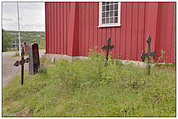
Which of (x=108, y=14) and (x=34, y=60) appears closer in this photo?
(x=34, y=60)

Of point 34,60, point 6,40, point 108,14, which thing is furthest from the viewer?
point 108,14

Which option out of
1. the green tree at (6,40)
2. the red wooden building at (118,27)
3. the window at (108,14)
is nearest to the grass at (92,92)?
the green tree at (6,40)

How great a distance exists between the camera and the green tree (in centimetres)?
234

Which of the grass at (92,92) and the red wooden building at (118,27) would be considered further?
the red wooden building at (118,27)

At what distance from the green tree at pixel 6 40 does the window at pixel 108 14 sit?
3.54 m

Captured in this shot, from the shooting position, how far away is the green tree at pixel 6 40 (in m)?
2.34

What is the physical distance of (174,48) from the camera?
4879 mm

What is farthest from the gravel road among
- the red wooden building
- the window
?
the window

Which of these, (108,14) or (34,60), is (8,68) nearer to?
(34,60)

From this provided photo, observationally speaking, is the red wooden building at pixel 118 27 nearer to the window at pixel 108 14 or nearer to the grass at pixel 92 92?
the window at pixel 108 14

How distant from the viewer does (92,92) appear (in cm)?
310

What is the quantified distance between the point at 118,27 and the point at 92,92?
290 centimetres

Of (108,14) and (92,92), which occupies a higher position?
(108,14)

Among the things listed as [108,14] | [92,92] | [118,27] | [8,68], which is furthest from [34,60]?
[108,14]
